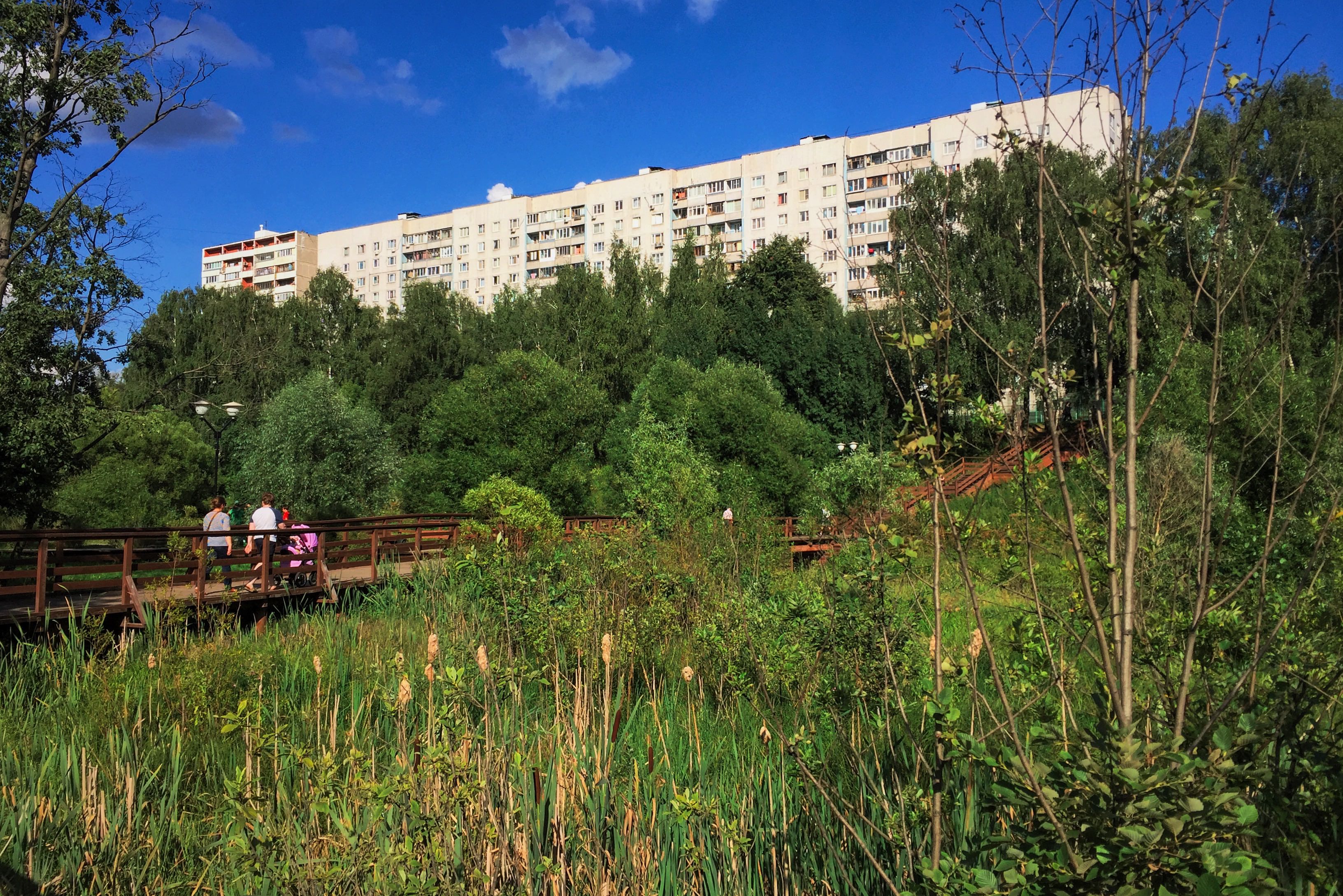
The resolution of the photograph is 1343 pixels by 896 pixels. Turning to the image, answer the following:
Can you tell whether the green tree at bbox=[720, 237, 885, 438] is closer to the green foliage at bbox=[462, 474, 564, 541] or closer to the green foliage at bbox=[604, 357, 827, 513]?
the green foliage at bbox=[604, 357, 827, 513]

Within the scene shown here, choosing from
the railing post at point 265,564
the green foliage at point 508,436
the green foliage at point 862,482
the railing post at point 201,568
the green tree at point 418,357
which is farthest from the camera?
the green tree at point 418,357

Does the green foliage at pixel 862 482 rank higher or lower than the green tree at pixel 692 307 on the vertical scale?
lower

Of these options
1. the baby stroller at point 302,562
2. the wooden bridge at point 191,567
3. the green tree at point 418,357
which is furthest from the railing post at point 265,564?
the green tree at point 418,357

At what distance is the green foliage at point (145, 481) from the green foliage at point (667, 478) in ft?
56.0

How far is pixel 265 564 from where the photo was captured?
12750mm

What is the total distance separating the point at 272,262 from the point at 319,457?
216ft

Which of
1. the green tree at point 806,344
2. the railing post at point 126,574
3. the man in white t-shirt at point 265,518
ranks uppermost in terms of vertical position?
the green tree at point 806,344

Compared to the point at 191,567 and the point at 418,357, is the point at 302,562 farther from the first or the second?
the point at 418,357

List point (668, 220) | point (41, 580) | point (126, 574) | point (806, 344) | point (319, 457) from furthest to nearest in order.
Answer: point (668, 220), point (806, 344), point (319, 457), point (126, 574), point (41, 580)

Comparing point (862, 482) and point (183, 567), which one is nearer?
point (862, 482)

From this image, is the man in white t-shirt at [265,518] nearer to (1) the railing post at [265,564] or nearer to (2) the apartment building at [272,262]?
(1) the railing post at [265,564]

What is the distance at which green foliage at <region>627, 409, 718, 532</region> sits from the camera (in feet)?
57.7

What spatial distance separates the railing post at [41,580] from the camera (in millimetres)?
9625

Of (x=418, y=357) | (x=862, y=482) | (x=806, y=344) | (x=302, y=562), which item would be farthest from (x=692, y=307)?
(x=862, y=482)
